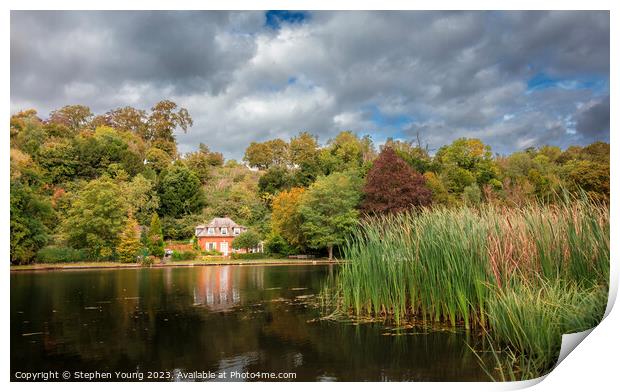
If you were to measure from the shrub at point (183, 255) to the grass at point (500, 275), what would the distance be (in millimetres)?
4097

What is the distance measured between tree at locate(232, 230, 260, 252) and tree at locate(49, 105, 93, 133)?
3.99 meters

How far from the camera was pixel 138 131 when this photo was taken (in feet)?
22.8

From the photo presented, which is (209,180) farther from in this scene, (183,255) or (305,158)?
(305,158)

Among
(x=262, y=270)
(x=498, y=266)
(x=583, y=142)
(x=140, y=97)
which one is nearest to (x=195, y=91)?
(x=140, y=97)

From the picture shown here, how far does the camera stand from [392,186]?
10547mm

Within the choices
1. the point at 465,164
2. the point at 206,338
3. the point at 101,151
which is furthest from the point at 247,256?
the point at 206,338

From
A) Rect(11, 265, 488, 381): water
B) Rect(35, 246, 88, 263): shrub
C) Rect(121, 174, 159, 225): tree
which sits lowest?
Rect(11, 265, 488, 381): water

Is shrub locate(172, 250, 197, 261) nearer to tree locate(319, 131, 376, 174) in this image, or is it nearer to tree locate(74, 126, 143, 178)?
tree locate(74, 126, 143, 178)

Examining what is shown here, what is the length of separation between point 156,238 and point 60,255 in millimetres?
1632

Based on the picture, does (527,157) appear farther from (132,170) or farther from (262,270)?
(262,270)

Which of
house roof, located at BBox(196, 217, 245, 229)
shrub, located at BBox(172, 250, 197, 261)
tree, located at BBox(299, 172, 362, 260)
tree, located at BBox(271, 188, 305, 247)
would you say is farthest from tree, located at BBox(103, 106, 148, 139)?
tree, located at BBox(299, 172, 362, 260)

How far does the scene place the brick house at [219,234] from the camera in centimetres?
862

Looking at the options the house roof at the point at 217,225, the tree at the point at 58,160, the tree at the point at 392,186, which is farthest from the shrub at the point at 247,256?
the tree at the point at 58,160

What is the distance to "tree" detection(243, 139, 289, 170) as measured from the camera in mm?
7434
